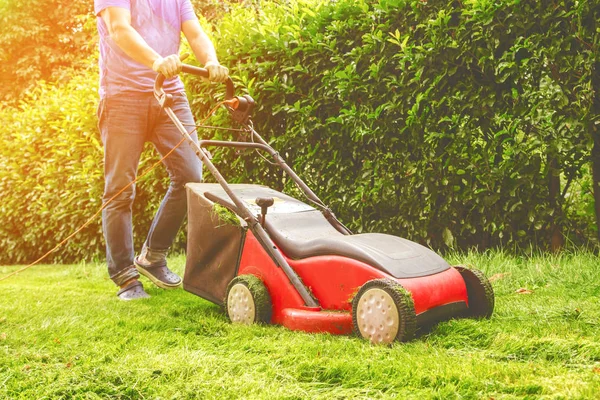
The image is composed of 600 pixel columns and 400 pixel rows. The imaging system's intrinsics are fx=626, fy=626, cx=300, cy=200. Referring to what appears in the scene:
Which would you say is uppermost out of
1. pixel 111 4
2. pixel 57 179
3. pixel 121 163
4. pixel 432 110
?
pixel 111 4

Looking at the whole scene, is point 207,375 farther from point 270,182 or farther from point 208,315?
point 270,182

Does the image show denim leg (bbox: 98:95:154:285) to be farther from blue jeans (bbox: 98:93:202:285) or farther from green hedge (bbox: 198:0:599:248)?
green hedge (bbox: 198:0:599:248)

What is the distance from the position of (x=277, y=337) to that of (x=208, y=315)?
2.20 ft

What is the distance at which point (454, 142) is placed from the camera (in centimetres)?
369

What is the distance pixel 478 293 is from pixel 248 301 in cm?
93

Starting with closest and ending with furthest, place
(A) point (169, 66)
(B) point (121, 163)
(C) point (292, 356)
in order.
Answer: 1. (C) point (292, 356)
2. (A) point (169, 66)
3. (B) point (121, 163)

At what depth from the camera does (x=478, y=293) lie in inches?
98.9

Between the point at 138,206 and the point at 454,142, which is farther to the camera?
the point at 138,206

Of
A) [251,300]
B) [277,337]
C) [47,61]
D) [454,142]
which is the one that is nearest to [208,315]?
[251,300]

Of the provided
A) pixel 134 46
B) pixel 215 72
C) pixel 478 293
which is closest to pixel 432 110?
pixel 215 72

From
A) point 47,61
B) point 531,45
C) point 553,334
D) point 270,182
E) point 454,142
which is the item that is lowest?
point 553,334

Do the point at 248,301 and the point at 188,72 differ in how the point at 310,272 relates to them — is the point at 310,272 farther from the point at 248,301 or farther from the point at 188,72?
the point at 188,72

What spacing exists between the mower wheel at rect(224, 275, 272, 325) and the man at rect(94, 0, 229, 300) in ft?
3.29

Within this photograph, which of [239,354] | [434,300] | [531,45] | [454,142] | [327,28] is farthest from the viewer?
[327,28]
